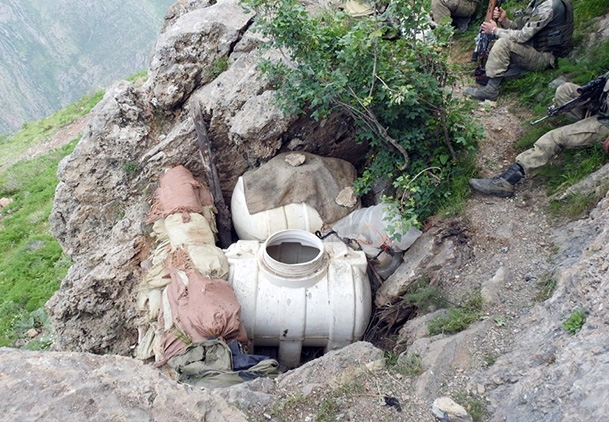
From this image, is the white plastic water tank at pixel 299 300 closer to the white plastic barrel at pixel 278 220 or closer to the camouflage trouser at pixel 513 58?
the white plastic barrel at pixel 278 220

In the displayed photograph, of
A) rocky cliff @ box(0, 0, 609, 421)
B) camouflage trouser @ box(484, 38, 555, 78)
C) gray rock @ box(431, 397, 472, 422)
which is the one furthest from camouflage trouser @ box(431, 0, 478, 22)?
gray rock @ box(431, 397, 472, 422)

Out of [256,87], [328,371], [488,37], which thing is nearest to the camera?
[328,371]

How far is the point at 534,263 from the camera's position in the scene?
410 centimetres

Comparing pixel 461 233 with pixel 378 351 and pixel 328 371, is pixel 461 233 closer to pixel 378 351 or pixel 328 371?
pixel 378 351

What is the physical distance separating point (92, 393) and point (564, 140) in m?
4.84

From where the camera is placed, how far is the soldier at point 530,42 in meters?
6.18

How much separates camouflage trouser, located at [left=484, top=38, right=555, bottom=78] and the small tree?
6.07ft

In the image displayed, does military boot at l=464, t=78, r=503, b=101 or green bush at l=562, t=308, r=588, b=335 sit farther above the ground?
green bush at l=562, t=308, r=588, b=335

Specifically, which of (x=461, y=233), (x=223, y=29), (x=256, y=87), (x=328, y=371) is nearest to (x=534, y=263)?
(x=461, y=233)

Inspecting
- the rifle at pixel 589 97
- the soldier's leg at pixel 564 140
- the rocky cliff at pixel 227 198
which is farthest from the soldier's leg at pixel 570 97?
the rocky cliff at pixel 227 198

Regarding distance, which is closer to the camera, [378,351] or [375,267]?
[378,351]

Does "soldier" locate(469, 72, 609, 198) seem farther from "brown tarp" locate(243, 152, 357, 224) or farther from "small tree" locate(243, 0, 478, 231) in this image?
"brown tarp" locate(243, 152, 357, 224)

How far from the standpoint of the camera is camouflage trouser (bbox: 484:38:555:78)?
646 cm

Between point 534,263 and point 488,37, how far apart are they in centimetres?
421
